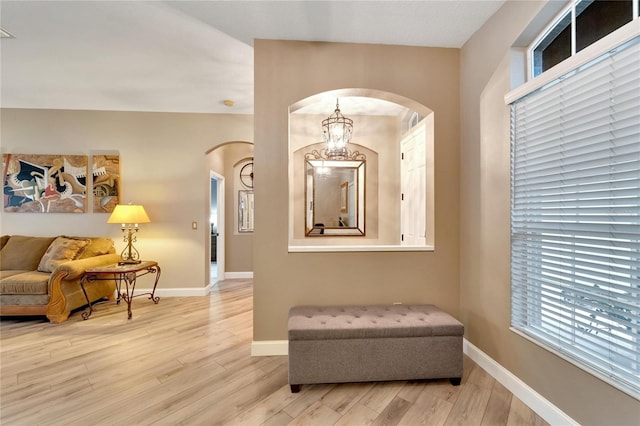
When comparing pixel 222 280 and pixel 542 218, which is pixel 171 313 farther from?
pixel 542 218

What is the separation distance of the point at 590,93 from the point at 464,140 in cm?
110

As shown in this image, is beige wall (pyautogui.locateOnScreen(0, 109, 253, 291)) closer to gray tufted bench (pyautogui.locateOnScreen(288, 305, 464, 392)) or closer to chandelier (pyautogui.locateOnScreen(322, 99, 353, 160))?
chandelier (pyautogui.locateOnScreen(322, 99, 353, 160))

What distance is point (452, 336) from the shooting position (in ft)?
6.64

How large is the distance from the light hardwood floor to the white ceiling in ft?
9.20

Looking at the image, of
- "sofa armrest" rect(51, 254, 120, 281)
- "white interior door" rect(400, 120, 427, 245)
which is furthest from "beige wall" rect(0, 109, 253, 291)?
"white interior door" rect(400, 120, 427, 245)

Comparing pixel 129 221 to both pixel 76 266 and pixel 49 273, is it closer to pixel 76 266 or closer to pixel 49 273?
pixel 76 266

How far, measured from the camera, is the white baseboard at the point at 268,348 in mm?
2486

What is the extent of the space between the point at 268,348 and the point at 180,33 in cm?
289

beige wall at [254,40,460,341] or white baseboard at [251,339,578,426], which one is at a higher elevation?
beige wall at [254,40,460,341]

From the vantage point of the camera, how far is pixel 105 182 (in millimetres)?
4242

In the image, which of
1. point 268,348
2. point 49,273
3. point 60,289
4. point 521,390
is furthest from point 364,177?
point 49,273

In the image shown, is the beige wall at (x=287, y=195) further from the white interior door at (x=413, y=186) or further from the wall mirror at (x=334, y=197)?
the wall mirror at (x=334, y=197)

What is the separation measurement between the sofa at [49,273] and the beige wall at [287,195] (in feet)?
8.32

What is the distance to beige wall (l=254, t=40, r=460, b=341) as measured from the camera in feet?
8.27
